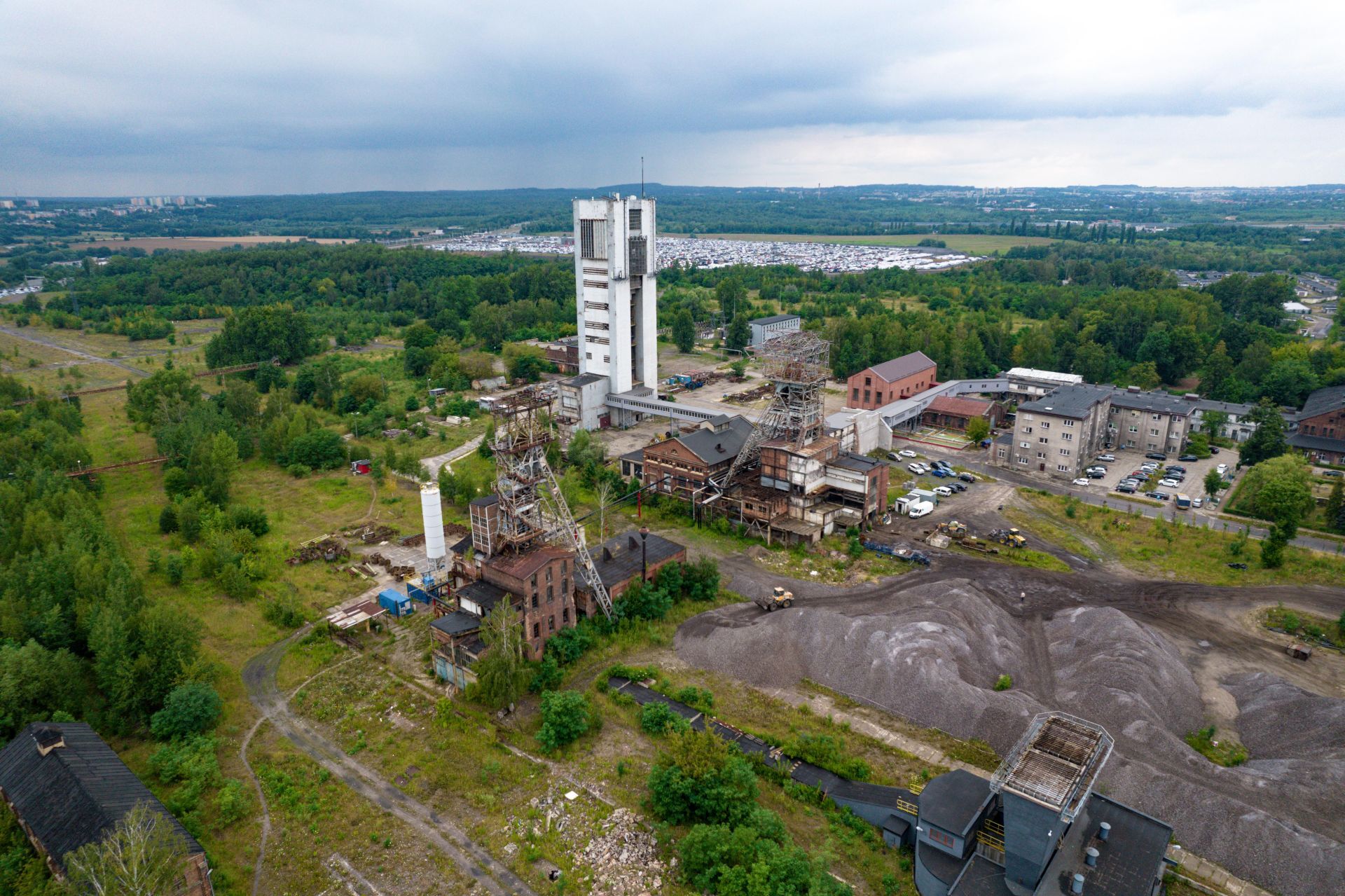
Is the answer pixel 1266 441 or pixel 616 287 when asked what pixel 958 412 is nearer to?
pixel 1266 441

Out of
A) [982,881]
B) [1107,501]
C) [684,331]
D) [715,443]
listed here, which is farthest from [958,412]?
[982,881]

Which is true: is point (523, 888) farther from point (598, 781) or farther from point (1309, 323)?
point (1309, 323)

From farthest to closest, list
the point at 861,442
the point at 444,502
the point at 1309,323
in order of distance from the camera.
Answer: the point at 1309,323 → the point at 861,442 → the point at 444,502

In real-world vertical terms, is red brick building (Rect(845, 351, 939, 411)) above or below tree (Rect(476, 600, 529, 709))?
above

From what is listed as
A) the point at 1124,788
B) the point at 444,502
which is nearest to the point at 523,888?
the point at 1124,788

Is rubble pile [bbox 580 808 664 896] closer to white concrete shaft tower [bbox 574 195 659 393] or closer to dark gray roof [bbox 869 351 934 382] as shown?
white concrete shaft tower [bbox 574 195 659 393]

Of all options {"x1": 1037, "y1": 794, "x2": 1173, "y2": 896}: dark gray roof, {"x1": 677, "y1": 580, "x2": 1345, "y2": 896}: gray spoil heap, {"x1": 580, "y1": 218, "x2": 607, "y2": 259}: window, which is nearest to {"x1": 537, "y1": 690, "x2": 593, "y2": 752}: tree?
{"x1": 677, "y1": 580, "x2": 1345, "y2": 896}: gray spoil heap
